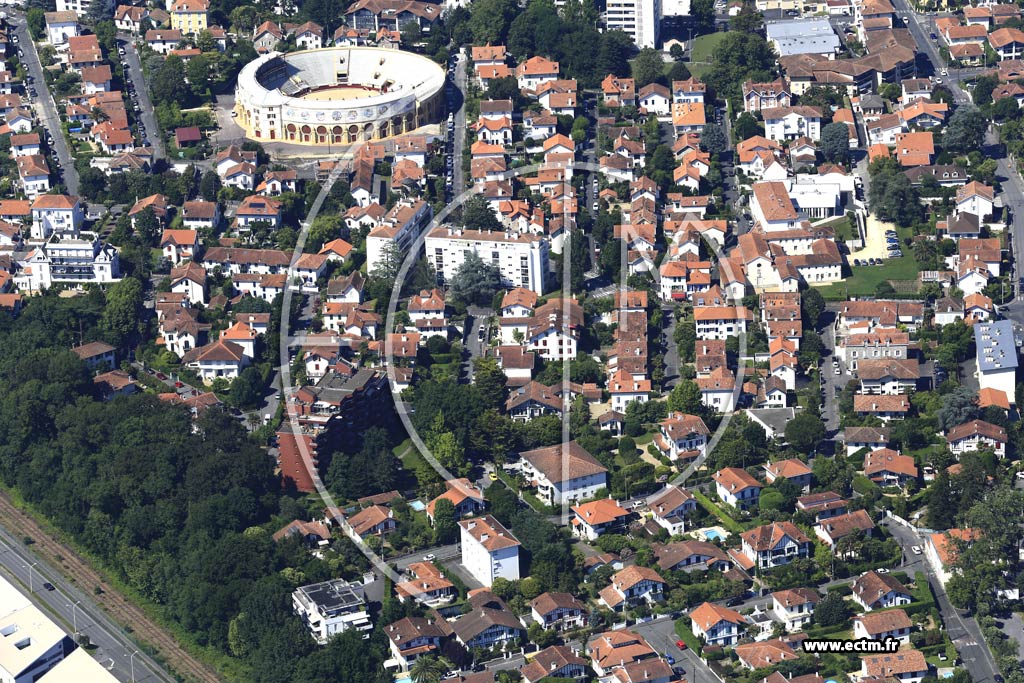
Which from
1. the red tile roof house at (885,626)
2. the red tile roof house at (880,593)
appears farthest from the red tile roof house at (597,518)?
the red tile roof house at (885,626)

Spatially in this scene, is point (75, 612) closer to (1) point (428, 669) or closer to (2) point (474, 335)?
(1) point (428, 669)

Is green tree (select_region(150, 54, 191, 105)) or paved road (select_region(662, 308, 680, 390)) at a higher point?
green tree (select_region(150, 54, 191, 105))

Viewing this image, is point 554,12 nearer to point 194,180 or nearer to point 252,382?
point 194,180

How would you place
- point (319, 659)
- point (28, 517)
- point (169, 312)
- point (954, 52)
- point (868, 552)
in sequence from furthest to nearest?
point (954, 52), point (169, 312), point (28, 517), point (868, 552), point (319, 659)

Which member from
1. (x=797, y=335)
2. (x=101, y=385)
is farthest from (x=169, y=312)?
(x=797, y=335)

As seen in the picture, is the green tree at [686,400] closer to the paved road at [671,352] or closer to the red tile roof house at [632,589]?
the paved road at [671,352]

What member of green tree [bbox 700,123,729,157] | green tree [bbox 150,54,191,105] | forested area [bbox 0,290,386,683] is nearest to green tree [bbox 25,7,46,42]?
green tree [bbox 150,54,191,105]

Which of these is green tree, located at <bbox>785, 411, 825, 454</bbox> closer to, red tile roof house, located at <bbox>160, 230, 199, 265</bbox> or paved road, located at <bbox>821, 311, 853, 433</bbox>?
paved road, located at <bbox>821, 311, 853, 433</bbox>
